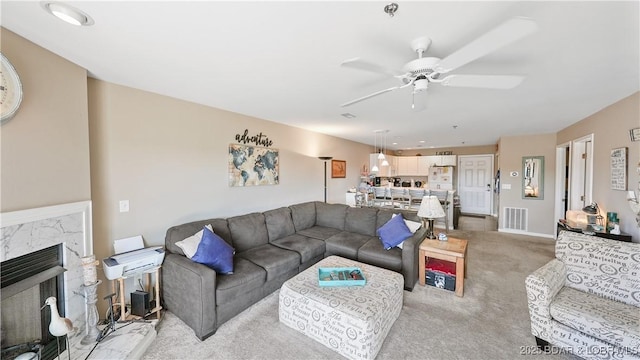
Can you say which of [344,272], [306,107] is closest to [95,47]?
[306,107]

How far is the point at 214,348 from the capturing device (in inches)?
74.7

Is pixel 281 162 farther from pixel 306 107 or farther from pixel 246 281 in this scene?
pixel 246 281

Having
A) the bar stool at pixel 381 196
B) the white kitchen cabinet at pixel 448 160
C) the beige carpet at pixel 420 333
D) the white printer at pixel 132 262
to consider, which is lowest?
the beige carpet at pixel 420 333

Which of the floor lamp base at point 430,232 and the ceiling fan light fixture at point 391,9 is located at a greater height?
the ceiling fan light fixture at point 391,9

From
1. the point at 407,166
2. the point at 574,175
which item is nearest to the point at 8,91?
the point at 574,175

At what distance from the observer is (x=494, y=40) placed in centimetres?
119

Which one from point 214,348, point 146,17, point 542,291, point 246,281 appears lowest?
point 214,348

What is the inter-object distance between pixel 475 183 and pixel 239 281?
8208 millimetres

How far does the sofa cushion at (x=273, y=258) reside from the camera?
257 centimetres

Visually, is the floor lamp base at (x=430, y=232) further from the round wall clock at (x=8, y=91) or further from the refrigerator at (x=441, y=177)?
the refrigerator at (x=441, y=177)

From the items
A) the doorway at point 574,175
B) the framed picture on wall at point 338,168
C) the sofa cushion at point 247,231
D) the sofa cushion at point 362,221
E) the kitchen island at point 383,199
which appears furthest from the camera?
the framed picture on wall at point 338,168

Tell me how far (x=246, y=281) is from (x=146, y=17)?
2.21 meters

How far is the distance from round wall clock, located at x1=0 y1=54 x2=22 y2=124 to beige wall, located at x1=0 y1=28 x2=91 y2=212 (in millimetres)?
70

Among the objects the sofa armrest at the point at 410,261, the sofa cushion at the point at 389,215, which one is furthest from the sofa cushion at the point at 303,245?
the sofa armrest at the point at 410,261
